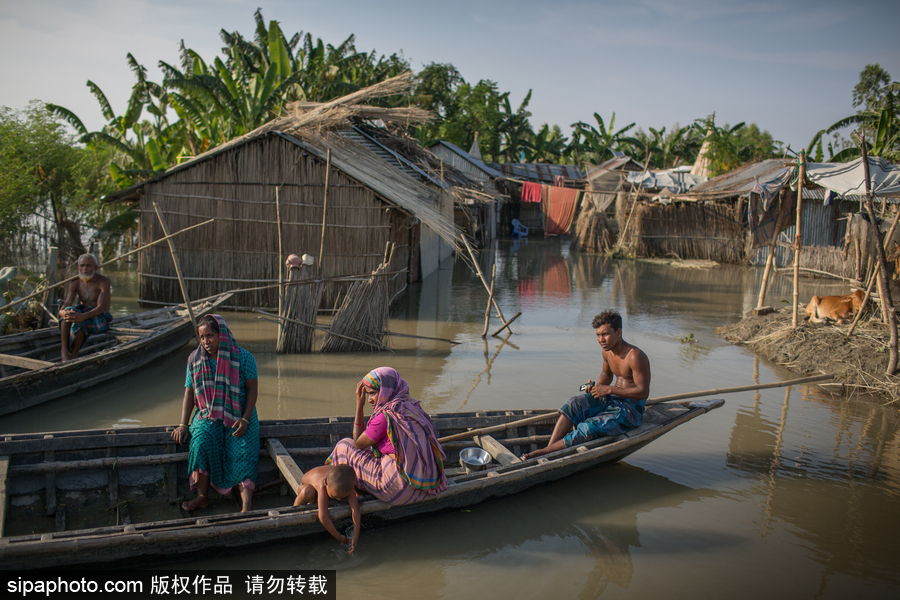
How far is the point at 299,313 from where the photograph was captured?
7785 millimetres

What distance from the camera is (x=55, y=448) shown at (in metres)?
3.74

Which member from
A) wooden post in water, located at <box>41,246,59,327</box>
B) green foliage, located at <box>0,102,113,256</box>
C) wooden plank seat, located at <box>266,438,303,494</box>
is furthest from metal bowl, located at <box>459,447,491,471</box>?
green foliage, located at <box>0,102,113,256</box>

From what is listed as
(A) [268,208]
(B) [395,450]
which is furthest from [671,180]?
(B) [395,450]

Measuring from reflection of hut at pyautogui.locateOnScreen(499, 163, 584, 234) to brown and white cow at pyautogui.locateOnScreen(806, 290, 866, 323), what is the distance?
62.6 feet

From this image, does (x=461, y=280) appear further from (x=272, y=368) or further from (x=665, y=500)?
(x=665, y=500)

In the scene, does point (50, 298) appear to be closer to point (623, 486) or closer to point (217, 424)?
point (217, 424)

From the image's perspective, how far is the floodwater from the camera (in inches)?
139

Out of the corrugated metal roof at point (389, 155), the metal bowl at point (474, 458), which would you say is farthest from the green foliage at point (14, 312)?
the corrugated metal roof at point (389, 155)

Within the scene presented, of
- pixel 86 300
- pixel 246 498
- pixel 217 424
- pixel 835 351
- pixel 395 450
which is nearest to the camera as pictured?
pixel 395 450

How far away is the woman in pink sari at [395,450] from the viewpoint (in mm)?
3521

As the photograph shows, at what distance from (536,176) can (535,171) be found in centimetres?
44

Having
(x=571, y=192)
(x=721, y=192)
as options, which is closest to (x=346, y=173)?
(x=721, y=192)

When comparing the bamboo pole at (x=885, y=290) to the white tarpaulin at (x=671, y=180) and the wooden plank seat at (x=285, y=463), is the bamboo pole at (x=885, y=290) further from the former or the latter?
the white tarpaulin at (x=671, y=180)

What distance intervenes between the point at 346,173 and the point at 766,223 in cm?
720
